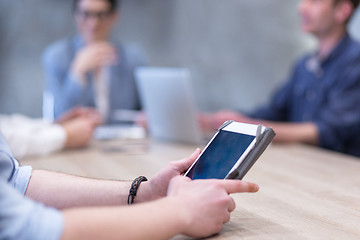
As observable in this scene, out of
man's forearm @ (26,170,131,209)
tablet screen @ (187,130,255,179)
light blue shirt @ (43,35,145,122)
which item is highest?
tablet screen @ (187,130,255,179)

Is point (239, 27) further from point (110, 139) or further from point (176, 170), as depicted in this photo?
point (176, 170)

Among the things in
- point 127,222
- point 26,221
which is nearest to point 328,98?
point 127,222

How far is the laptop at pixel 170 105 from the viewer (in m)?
1.98

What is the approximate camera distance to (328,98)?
242 cm

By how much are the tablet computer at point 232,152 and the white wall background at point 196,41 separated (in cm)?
262

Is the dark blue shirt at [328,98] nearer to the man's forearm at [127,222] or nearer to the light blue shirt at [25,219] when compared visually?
the man's forearm at [127,222]

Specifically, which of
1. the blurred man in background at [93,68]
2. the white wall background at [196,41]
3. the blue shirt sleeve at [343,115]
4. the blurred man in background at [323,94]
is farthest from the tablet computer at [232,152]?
the white wall background at [196,41]

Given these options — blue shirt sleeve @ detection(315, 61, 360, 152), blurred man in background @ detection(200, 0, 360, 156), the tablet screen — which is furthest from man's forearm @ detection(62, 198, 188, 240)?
blue shirt sleeve @ detection(315, 61, 360, 152)

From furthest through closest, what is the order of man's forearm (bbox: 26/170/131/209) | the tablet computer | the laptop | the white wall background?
the white wall background
the laptop
man's forearm (bbox: 26/170/131/209)
the tablet computer

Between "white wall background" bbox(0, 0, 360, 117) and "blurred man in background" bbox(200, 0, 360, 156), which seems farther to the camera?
"white wall background" bbox(0, 0, 360, 117)

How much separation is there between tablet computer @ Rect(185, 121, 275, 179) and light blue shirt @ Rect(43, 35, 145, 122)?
1896 millimetres

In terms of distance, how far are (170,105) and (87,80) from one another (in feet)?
3.29

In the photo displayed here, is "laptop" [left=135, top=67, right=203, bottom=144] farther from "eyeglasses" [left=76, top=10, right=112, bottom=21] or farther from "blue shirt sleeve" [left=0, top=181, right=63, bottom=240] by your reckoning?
"blue shirt sleeve" [left=0, top=181, right=63, bottom=240]

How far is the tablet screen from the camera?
0.89m
